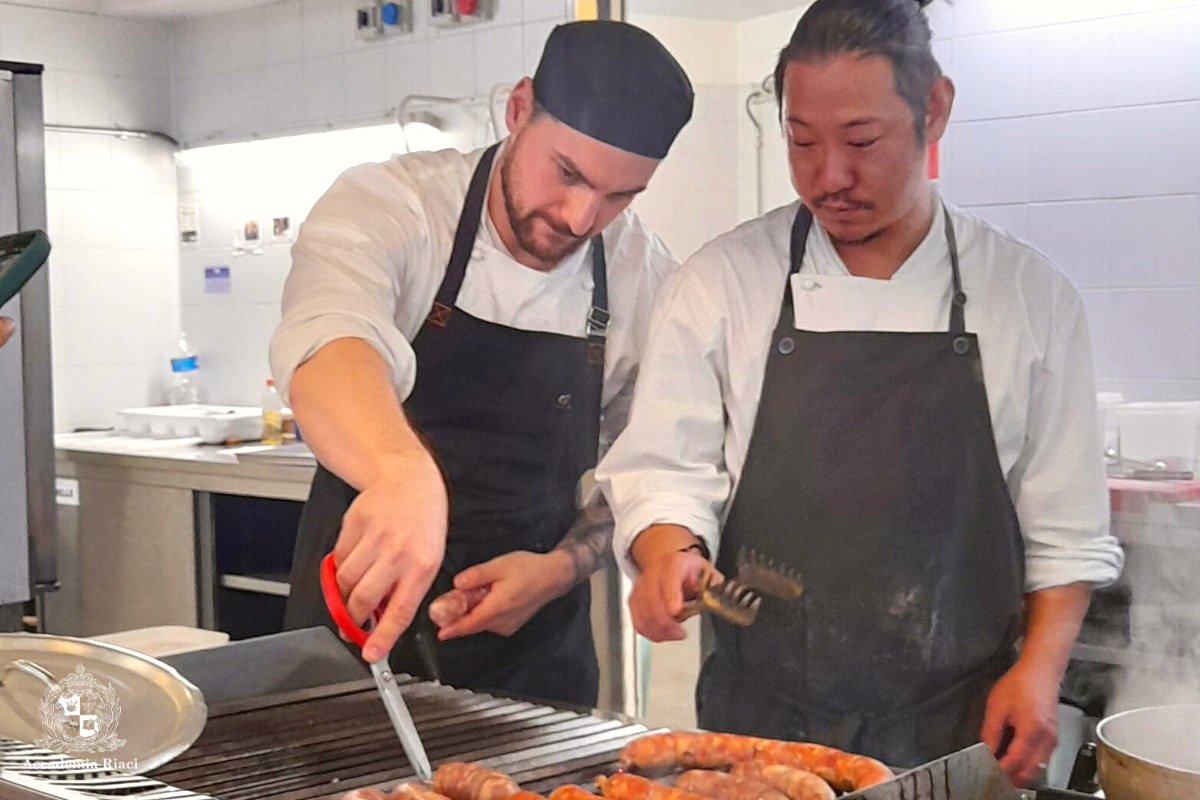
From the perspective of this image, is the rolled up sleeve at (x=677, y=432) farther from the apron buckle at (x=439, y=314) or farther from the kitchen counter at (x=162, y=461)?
the kitchen counter at (x=162, y=461)

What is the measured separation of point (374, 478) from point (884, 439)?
1.83 feet

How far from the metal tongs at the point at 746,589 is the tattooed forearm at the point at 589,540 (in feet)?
0.65

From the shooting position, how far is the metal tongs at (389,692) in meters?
1.34

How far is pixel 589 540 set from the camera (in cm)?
195

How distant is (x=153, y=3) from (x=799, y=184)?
1331mm

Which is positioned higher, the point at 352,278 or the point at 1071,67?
the point at 1071,67

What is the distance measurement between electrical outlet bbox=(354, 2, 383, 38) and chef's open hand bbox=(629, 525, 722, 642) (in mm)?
1049

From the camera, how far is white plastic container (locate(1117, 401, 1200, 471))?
1484mm

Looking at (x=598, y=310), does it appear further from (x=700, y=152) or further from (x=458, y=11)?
(x=458, y=11)

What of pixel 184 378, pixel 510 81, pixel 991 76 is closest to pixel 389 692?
pixel 991 76

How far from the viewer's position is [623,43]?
6.29 ft

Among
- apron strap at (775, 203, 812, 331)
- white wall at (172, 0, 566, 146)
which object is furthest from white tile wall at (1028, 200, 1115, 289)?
white wall at (172, 0, 566, 146)

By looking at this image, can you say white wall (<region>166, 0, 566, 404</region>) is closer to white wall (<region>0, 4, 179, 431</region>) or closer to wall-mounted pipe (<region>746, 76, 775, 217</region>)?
white wall (<region>0, 4, 179, 431</region>)

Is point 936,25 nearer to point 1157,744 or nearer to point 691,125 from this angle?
point 691,125
